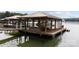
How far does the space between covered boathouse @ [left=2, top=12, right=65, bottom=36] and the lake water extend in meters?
0.13

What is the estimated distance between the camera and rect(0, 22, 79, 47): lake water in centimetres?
419

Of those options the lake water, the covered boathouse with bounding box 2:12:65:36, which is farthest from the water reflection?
the covered boathouse with bounding box 2:12:65:36

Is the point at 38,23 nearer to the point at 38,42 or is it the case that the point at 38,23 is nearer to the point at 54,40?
the point at 38,42

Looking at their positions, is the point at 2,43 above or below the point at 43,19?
below

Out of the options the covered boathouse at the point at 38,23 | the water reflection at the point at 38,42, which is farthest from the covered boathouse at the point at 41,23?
the water reflection at the point at 38,42

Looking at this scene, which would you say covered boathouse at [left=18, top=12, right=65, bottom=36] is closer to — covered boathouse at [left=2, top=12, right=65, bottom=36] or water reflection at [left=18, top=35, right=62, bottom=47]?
covered boathouse at [left=2, top=12, right=65, bottom=36]

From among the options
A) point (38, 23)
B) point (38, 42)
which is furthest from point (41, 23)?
point (38, 42)

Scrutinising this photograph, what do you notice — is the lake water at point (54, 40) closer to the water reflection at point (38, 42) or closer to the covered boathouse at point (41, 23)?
the water reflection at point (38, 42)

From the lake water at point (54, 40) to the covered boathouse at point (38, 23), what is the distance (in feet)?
0.44
